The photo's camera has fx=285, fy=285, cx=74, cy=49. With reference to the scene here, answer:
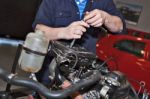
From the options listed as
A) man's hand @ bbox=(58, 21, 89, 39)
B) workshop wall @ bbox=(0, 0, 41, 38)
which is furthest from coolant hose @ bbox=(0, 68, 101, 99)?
workshop wall @ bbox=(0, 0, 41, 38)

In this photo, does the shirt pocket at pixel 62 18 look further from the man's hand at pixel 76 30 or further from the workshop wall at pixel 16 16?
the workshop wall at pixel 16 16

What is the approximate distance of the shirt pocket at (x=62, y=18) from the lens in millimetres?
1547

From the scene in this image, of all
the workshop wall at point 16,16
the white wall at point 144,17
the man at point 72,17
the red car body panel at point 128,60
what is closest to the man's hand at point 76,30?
the man at point 72,17

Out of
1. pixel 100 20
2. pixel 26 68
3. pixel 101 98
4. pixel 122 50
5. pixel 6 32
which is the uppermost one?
pixel 100 20

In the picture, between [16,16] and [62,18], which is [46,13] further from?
[16,16]

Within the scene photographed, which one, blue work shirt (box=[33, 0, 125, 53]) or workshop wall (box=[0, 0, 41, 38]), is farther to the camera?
workshop wall (box=[0, 0, 41, 38])

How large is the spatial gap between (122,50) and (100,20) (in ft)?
6.80

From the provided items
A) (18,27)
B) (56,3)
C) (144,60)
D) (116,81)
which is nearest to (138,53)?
(144,60)

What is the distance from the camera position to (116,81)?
1142 mm

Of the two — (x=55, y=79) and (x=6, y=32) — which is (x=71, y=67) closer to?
(x=55, y=79)

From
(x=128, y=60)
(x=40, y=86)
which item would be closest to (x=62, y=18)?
(x=40, y=86)

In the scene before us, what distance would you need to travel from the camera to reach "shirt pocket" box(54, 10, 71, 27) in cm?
155

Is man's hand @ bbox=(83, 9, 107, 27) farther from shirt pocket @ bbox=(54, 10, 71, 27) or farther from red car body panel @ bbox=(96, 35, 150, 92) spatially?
red car body panel @ bbox=(96, 35, 150, 92)

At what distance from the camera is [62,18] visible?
1.56m
